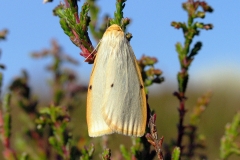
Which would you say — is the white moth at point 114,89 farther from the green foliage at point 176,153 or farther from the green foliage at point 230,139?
the green foliage at point 230,139

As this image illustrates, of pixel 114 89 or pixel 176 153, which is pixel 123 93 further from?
pixel 176 153

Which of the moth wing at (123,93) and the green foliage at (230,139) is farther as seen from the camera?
the green foliage at (230,139)

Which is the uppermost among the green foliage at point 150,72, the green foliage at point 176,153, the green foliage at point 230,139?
the green foliage at point 150,72

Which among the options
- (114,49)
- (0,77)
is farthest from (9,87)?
(114,49)

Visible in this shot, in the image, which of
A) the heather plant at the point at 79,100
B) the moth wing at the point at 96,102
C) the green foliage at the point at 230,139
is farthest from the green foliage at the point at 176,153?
the green foliage at the point at 230,139

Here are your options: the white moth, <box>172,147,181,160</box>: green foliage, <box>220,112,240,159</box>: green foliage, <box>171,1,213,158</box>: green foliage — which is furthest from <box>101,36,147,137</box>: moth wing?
<box>220,112,240,159</box>: green foliage

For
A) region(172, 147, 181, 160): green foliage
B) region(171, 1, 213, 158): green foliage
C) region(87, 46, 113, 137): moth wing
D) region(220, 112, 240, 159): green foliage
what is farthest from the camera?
region(220, 112, 240, 159): green foliage

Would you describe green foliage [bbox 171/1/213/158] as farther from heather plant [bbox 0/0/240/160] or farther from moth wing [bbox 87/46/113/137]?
moth wing [bbox 87/46/113/137]

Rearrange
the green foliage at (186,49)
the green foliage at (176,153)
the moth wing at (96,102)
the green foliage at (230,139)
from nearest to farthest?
the green foliage at (176,153) → the moth wing at (96,102) → the green foliage at (186,49) → the green foliage at (230,139)

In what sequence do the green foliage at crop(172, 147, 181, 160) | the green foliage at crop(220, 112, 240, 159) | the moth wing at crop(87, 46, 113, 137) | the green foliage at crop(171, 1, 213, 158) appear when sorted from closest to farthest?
the green foliage at crop(172, 147, 181, 160)
the moth wing at crop(87, 46, 113, 137)
the green foliage at crop(171, 1, 213, 158)
the green foliage at crop(220, 112, 240, 159)

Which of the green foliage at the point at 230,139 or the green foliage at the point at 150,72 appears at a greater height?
the green foliage at the point at 150,72
